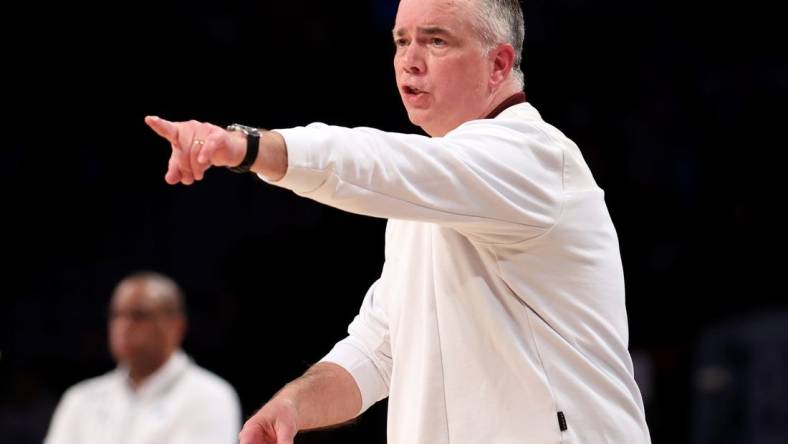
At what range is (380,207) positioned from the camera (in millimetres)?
1896

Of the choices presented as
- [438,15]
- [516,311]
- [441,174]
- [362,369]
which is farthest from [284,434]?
[438,15]

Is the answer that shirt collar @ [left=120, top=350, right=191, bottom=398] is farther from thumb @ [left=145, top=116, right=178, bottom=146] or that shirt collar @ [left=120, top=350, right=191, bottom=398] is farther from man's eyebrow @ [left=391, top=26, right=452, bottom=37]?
thumb @ [left=145, top=116, right=178, bottom=146]

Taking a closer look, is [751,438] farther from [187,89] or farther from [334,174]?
[334,174]

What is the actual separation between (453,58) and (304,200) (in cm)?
411

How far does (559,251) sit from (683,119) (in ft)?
15.3

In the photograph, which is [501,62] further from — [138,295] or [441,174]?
[138,295]

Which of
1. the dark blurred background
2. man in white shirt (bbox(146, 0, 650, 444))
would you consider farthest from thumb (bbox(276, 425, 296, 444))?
the dark blurred background

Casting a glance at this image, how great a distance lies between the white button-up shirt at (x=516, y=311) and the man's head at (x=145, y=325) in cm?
314

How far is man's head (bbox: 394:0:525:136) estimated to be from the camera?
2.30m

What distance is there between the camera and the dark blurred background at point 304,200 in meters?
6.10

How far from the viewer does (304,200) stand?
6359 millimetres

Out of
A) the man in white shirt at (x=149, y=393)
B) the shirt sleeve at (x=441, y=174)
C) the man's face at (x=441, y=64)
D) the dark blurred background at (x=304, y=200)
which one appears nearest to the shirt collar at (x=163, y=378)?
the man in white shirt at (x=149, y=393)

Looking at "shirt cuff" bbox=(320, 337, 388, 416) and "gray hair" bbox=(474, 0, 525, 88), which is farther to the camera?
"shirt cuff" bbox=(320, 337, 388, 416)

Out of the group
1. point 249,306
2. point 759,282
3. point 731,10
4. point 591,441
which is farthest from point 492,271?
point 731,10
